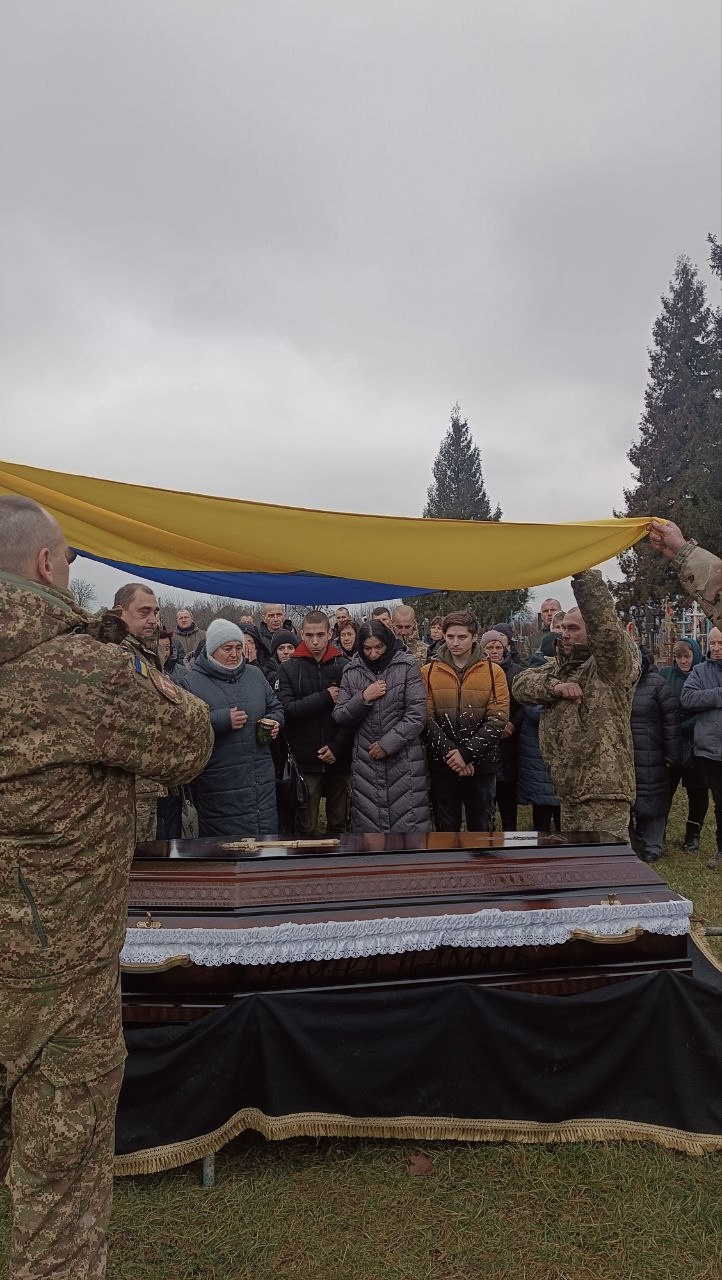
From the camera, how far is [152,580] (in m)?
3.81

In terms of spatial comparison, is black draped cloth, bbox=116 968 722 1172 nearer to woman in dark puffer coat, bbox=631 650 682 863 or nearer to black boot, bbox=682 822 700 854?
woman in dark puffer coat, bbox=631 650 682 863

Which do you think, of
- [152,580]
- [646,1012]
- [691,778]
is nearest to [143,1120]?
[646,1012]

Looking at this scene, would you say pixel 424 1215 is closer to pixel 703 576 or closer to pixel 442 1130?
pixel 442 1130

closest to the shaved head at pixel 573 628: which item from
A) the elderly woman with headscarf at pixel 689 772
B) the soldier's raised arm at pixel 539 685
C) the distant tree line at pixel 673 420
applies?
the soldier's raised arm at pixel 539 685

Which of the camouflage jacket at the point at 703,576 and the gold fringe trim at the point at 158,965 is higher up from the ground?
the camouflage jacket at the point at 703,576

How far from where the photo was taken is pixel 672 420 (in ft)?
96.3

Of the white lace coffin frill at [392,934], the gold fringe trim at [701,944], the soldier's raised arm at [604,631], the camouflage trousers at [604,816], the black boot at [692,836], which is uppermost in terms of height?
the soldier's raised arm at [604,631]

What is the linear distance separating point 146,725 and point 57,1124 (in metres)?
0.87

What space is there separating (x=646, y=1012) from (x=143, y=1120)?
1674 mm

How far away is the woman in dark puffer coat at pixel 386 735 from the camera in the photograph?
13.5 ft

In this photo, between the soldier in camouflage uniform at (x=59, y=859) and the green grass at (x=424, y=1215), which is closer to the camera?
the soldier in camouflage uniform at (x=59, y=859)

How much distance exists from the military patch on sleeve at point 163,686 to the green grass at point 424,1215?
1.61 meters

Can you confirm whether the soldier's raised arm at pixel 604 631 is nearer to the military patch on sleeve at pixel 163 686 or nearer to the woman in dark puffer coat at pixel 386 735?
the woman in dark puffer coat at pixel 386 735

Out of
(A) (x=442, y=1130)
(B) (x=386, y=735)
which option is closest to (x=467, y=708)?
(B) (x=386, y=735)
